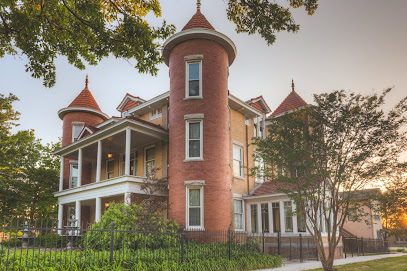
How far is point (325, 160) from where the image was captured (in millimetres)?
13211

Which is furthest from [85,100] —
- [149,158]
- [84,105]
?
[149,158]

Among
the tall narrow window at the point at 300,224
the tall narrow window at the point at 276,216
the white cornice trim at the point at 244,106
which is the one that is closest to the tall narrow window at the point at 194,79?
→ the white cornice trim at the point at 244,106

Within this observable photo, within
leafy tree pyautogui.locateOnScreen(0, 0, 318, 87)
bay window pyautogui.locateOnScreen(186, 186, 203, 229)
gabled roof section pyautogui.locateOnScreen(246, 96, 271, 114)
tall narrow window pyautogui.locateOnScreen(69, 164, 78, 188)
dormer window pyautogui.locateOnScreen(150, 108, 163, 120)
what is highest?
gabled roof section pyautogui.locateOnScreen(246, 96, 271, 114)

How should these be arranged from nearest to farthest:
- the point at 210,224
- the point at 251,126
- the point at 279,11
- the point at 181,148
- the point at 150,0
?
the point at 279,11 < the point at 150,0 < the point at 210,224 < the point at 181,148 < the point at 251,126

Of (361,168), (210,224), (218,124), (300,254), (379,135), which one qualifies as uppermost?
(218,124)

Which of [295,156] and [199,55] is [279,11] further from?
[199,55]

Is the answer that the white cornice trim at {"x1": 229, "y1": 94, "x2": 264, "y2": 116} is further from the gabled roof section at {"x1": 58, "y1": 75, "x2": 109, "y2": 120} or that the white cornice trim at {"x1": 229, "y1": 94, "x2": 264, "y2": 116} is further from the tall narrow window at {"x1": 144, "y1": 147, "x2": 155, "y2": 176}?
the gabled roof section at {"x1": 58, "y1": 75, "x2": 109, "y2": 120}

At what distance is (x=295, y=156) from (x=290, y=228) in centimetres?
779

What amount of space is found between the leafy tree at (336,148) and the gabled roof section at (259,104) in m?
11.9

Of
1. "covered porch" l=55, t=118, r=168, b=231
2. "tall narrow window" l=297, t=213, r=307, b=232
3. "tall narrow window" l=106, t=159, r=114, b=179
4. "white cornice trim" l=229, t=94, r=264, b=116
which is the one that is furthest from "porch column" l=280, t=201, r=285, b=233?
"tall narrow window" l=106, t=159, r=114, b=179

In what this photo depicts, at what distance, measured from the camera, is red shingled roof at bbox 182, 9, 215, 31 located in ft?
66.6

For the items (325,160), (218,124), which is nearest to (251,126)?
(218,124)

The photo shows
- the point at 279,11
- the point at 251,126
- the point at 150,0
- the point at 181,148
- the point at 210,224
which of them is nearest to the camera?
the point at 279,11

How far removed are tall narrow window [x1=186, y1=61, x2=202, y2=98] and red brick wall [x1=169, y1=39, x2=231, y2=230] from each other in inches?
10.5
